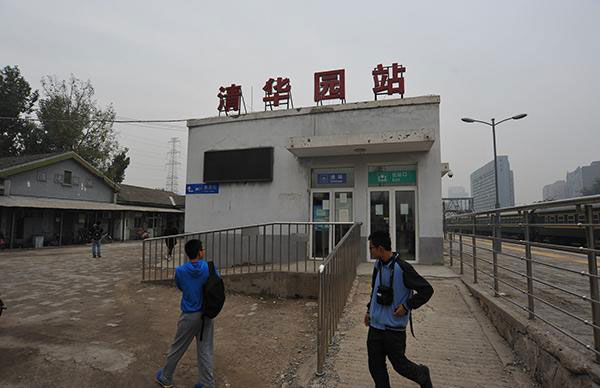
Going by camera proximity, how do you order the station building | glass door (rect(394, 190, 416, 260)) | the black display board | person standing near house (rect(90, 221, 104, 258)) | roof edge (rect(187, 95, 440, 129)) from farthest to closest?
person standing near house (rect(90, 221, 104, 258))
the black display board
roof edge (rect(187, 95, 440, 129))
glass door (rect(394, 190, 416, 260))
the station building

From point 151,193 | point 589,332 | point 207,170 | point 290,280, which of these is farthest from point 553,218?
point 151,193

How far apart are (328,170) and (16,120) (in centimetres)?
3411

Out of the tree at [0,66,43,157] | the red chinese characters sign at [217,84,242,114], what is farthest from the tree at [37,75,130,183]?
the red chinese characters sign at [217,84,242,114]

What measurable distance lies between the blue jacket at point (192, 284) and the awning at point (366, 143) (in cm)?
611

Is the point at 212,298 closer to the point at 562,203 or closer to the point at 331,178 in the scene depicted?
the point at 562,203

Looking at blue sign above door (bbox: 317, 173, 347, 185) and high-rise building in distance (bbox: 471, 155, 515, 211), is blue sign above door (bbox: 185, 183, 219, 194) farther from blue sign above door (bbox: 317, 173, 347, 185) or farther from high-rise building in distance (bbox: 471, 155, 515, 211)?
high-rise building in distance (bbox: 471, 155, 515, 211)

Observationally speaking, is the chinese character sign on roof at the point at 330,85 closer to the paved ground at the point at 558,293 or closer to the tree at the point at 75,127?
the paved ground at the point at 558,293

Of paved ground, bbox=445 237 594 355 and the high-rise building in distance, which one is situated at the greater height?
the high-rise building in distance

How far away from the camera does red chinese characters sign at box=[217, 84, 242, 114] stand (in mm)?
11742

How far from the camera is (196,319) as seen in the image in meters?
3.61

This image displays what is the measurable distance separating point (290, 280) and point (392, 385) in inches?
154

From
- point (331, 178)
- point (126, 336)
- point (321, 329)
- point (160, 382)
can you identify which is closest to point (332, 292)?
point (321, 329)

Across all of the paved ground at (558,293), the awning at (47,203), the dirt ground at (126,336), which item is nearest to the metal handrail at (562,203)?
the paved ground at (558,293)

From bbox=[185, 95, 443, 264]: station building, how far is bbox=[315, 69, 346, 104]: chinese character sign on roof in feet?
1.79
